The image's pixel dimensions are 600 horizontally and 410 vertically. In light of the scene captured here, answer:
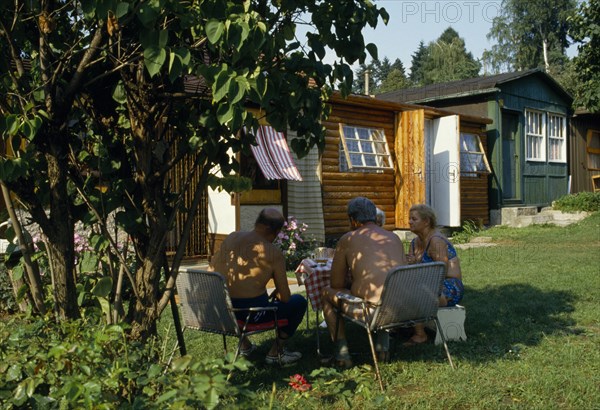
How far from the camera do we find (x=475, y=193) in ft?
53.7

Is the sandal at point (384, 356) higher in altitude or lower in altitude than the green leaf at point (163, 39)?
lower

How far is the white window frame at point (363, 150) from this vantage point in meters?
12.7

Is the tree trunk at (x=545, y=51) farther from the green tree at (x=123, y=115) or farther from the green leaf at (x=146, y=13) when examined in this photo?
the green leaf at (x=146, y=13)

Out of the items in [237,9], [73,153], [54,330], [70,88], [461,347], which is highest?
[237,9]

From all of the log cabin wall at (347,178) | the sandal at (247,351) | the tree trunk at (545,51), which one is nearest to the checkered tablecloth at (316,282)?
the sandal at (247,351)

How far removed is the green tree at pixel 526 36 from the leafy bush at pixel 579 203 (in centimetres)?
3785

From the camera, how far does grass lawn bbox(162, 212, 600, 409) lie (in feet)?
12.2

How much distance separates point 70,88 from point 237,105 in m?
1.02

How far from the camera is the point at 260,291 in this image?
4.61 metres

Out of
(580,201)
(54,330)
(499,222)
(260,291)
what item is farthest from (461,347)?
(580,201)

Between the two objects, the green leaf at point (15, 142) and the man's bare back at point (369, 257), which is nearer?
the green leaf at point (15, 142)

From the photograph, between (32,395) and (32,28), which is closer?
(32,395)

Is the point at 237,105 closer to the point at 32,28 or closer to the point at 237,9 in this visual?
the point at 237,9

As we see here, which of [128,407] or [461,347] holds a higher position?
[128,407]
